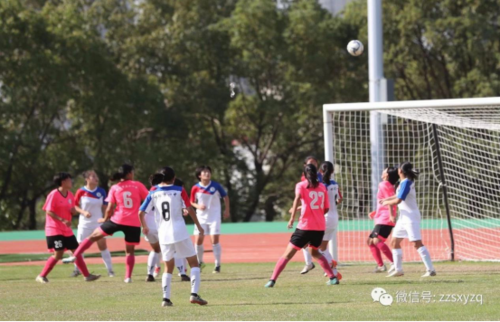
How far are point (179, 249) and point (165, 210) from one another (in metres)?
0.51

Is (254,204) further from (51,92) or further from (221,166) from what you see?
(51,92)

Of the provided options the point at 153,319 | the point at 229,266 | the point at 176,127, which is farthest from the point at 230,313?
the point at 176,127

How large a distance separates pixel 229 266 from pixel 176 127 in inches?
790

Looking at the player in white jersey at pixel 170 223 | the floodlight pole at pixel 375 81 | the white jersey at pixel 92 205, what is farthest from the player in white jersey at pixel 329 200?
the floodlight pole at pixel 375 81

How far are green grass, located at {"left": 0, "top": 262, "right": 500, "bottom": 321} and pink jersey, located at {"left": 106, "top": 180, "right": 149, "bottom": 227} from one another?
101 centimetres

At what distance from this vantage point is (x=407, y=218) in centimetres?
1338

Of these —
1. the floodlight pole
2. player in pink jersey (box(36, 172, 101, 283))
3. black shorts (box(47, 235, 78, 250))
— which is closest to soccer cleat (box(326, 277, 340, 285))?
player in pink jersey (box(36, 172, 101, 283))

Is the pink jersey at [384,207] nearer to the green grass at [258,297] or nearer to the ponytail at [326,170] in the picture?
the green grass at [258,297]

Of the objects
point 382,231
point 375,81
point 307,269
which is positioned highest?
point 375,81

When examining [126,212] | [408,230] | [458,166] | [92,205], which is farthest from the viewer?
[458,166]

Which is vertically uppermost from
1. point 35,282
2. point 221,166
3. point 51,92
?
point 51,92

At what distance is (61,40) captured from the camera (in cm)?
3322

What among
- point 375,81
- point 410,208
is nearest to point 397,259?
point 410,208

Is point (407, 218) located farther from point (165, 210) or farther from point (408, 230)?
point (165, 210)
